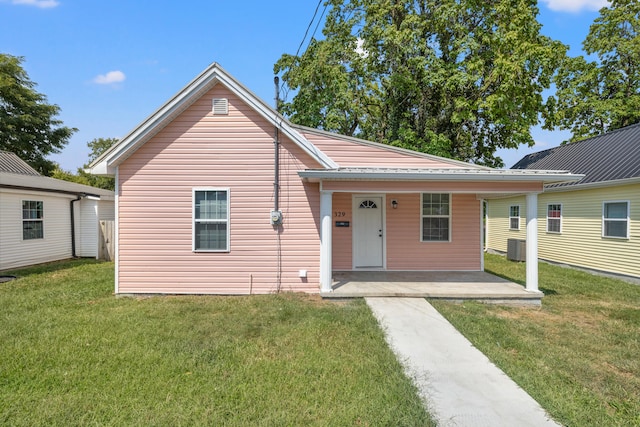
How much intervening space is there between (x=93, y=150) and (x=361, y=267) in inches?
1746

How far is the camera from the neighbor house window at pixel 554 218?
12.4m

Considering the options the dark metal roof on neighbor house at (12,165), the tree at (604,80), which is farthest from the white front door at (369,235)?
the dark metal roof on neighbor house at (12,165)

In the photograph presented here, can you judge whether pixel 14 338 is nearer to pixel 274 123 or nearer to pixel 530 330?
pixel 274 123

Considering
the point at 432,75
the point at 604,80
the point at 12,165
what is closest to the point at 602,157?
the point at 432,75

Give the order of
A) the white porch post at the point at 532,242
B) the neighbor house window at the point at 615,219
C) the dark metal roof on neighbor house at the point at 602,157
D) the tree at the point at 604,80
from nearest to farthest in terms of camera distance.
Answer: the white porch post at the point at 532,242 → the neighbor house window at the point at 615,219 → the dark metal roof on neighbor house at the point at 602,157 → the tree at the point at 604,80

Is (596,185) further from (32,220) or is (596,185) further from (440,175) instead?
(32,220)

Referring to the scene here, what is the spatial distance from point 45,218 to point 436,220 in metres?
13.0

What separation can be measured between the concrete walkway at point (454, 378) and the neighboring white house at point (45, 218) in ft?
38.4

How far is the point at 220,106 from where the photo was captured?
7.44 metres

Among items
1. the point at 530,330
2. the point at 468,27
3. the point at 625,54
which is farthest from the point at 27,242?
the point at 625,54

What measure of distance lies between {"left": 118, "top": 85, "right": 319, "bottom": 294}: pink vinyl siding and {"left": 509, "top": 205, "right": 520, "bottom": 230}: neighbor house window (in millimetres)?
11240

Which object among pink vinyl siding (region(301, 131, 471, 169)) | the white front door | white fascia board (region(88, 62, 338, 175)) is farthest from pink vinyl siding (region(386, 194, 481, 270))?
white fascia board (region(88, 62, 338, 175))

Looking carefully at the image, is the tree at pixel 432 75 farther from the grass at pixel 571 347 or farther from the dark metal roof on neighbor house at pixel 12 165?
the dark metal roof on neighbor house at pixel 12 165

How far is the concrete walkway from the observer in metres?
3.12
